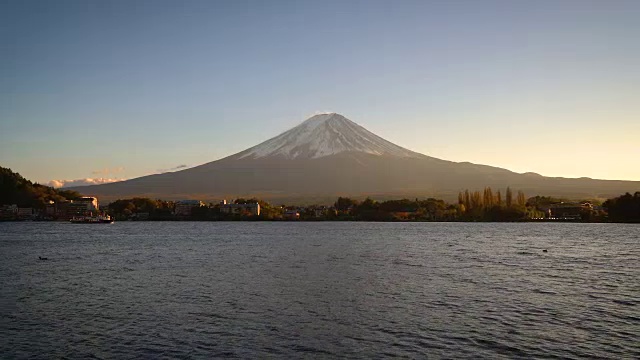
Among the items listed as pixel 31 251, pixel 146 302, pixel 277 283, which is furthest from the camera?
pixel 31 251

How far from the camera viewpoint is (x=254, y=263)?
49938mm

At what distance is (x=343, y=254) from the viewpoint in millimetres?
59531

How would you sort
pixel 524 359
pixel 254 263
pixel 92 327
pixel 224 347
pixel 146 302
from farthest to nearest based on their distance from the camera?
pixel 254 263, pixel 146 302, pixel 92 327, pixel 224 347, pixel 524 359

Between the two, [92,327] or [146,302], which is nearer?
[92,327]

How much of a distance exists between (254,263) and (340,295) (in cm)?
1991

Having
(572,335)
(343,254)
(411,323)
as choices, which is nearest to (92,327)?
(411,323)

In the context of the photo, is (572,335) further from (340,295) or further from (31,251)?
(31,251)

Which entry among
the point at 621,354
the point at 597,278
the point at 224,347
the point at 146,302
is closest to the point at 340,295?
the point at 146,302

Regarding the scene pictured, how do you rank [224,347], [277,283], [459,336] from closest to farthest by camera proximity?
[224,347] < [459,336] < [277,283]

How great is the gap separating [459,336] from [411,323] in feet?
8.87

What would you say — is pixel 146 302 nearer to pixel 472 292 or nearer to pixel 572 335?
pixel 472 292

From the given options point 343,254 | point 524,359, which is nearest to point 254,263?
point 343,254

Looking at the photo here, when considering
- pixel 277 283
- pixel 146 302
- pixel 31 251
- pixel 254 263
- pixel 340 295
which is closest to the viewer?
pixel 146 302

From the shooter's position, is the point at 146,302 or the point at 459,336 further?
the point at 146,302
